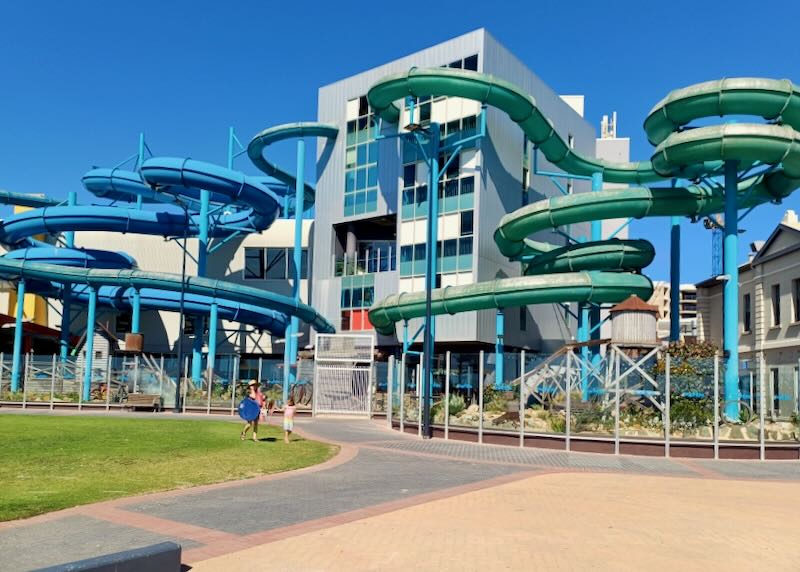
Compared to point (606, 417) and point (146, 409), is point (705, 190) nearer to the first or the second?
point (606, 417)

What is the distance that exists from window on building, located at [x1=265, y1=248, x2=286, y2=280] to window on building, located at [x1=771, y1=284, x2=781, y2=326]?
111 ft

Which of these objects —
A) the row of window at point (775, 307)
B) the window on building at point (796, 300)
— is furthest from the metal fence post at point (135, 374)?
the window on building at point (796, 300)

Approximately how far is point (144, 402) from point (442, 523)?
2726 centimetres

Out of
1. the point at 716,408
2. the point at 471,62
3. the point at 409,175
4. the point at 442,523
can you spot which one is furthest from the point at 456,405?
the point at 471,62

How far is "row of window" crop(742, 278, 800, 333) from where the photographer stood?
1273 inches

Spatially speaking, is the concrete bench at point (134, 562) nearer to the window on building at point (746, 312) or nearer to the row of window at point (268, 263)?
the window on building at point (746, 312)

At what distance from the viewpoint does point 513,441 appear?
826 inches

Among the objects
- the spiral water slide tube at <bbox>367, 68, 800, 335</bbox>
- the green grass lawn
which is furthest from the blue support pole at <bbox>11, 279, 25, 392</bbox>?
the spiral water slide tube at <bbox>367, 68, 800, 335</bbox>

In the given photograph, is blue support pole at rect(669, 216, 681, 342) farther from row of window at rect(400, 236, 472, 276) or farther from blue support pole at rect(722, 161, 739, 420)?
row of window at rect(400, 236, 472, 276)

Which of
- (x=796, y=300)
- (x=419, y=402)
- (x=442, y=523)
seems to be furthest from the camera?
(x=796, y=300)

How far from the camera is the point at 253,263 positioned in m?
58.0

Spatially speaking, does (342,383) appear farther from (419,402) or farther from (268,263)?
(268,263)

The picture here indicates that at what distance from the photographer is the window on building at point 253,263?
189ft

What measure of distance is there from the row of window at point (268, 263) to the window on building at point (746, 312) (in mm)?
30349
